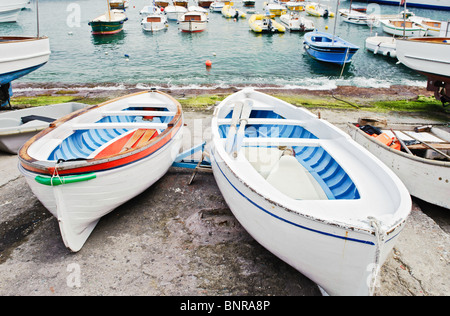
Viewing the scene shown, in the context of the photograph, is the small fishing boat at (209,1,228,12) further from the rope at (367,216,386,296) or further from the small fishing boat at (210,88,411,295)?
the rope at (367,216,386,296)

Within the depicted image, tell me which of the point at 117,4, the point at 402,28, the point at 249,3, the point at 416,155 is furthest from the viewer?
the point at 249,3

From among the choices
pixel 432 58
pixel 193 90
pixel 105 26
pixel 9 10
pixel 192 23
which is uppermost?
pixel 9 10

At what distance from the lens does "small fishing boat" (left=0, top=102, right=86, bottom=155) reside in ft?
22.0

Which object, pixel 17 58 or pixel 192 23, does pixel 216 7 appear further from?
pixel 17 58

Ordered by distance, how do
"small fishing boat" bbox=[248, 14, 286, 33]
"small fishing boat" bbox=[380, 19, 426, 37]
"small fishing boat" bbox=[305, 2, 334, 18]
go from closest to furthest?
"small fishing boat" bbox=[380, 19, 426, 37]
"small fishing boat" bbox=[248, 14, 286, 33]
"small fishing boat" bbox=[305, 2, 334, 18]

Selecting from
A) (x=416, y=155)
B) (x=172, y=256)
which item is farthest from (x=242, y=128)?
(x=416, y=155)

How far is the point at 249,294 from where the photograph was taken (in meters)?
3.60

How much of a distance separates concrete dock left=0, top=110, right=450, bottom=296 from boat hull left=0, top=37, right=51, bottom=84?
239 inches

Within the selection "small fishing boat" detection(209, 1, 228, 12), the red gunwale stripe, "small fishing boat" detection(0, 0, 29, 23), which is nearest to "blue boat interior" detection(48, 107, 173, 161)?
the red gunwale stripe

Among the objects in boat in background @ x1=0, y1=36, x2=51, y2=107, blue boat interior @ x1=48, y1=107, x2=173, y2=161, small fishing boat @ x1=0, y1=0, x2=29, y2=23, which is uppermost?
small fishing boat @ x1=0, y1=0, x2=29, y2=23

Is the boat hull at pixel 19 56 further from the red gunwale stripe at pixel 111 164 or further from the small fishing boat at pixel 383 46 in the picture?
the small fishing boat at pixel 383 46

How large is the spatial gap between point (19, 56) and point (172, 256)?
30.9 ft

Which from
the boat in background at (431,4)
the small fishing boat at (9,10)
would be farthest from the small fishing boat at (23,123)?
the boat in background at (431,4)

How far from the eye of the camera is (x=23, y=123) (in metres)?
7.59
